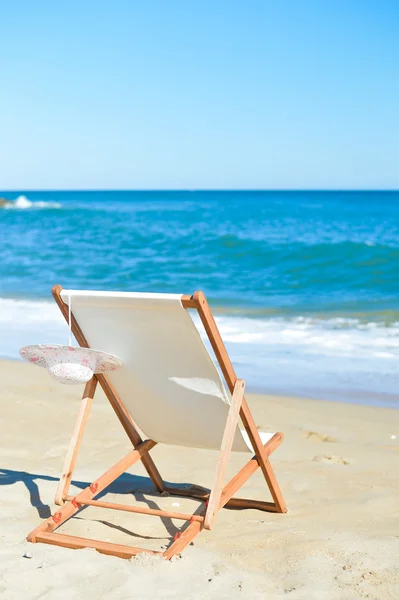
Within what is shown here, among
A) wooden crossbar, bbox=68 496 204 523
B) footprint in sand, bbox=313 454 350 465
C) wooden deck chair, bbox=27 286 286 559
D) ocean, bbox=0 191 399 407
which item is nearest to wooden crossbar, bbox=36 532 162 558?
wooden deck chair, bbox=27 286 286 559

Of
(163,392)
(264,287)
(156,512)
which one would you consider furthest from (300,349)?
(264,287)

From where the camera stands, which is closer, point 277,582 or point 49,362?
point 277,582

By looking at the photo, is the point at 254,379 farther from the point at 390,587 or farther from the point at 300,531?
the point at 390,587

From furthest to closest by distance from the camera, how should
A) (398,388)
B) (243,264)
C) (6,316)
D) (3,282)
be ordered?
(243,264), (3,282), (6,316), (398,388)

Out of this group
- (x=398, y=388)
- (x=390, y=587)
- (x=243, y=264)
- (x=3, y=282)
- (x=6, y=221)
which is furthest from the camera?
(x=6, y=221)

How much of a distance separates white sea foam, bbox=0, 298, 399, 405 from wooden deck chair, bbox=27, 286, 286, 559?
3030 millimetres

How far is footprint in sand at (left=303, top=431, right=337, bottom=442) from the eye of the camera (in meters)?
4.91

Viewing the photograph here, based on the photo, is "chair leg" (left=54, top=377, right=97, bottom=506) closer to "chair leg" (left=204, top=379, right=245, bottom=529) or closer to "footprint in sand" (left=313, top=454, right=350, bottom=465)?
"chair leg" (left=204, top=379, right=245, bottom=529)

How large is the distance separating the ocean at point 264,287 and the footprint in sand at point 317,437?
116 centimetres

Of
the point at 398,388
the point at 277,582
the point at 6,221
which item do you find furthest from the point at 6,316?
the point at 6,221

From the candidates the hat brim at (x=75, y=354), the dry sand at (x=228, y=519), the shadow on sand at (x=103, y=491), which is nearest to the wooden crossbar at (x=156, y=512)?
the dry sand at (x=228, y=519)

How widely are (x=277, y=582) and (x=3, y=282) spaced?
1313 centimetres

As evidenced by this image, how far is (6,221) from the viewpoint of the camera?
39.1 metres

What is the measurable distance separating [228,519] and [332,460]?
1156 mm
